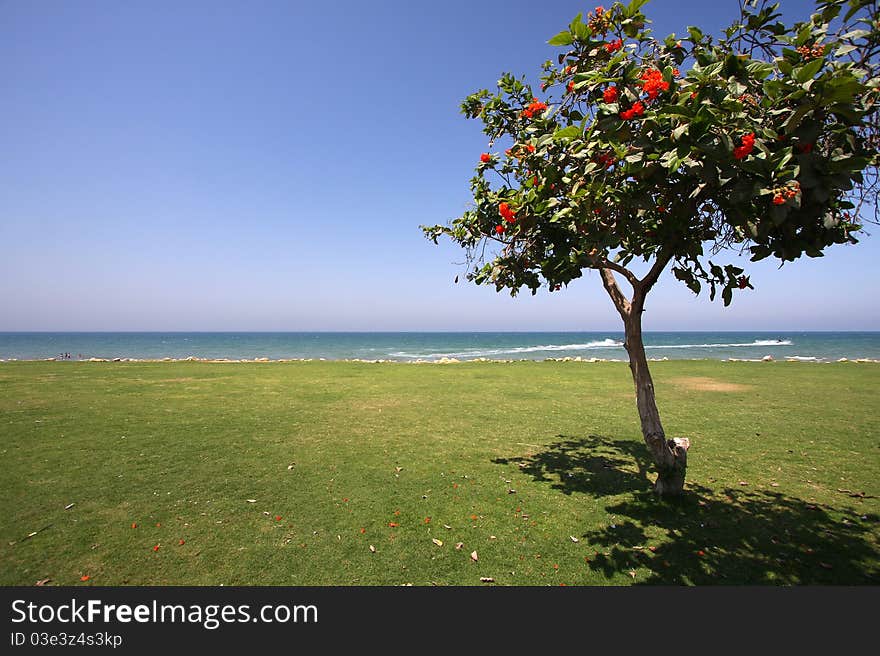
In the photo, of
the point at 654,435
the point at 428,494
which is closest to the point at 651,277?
the point at 654,435

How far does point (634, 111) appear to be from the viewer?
3.13 m

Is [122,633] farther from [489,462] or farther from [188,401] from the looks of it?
[188,401]

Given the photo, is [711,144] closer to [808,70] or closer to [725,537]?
[808,70]

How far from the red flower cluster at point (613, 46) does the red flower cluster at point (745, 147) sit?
87.2 inches

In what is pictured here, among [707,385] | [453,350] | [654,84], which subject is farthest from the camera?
[453,350]

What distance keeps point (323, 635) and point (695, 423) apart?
11295 millimetres

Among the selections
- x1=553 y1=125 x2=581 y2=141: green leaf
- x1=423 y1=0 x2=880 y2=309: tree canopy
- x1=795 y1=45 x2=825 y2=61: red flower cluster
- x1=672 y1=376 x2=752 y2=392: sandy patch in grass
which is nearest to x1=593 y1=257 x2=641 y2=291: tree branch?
x1=423 y1=0 x2=880 y2=309: tree canopy

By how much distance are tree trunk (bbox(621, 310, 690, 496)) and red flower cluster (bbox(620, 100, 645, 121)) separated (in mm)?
3696

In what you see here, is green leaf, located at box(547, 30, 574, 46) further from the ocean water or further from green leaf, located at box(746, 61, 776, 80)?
the ocean water

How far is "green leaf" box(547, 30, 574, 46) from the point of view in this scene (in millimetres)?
3693

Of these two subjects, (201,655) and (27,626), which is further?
(27,626)

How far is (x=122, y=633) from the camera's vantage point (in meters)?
3.45

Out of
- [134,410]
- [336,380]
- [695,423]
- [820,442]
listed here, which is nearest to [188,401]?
[134,410]

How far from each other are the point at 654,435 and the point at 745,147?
4665 mm
